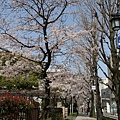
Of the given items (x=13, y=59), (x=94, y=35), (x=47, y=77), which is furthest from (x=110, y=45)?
(x=13, y=59)

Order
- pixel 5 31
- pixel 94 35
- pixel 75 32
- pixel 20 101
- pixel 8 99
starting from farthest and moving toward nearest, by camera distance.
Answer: pixel 94 35, pixel 75 32, pixel 5 31, pixel 20 101, pixel 8 99

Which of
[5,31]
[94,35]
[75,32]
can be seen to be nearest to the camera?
[5,31]

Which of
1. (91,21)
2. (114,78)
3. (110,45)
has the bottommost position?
(114,78)

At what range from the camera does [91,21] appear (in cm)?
1903

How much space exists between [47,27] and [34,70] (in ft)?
8.81

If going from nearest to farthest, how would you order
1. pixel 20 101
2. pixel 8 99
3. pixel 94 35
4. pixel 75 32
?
pixel 8 99 < pixel 20 101 < pixel 75 32 < pixel 94 35

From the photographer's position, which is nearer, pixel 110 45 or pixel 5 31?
pixel 5 31

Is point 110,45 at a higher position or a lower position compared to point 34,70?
higher

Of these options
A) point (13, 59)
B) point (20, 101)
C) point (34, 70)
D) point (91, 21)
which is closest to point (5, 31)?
point (13, 59)

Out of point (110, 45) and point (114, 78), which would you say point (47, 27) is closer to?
point (110, 45)

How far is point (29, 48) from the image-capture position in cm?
1510

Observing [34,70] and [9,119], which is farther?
[34,70]

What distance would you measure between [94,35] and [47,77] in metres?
5.30

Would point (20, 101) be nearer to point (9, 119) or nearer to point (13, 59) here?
point (9, 119)
